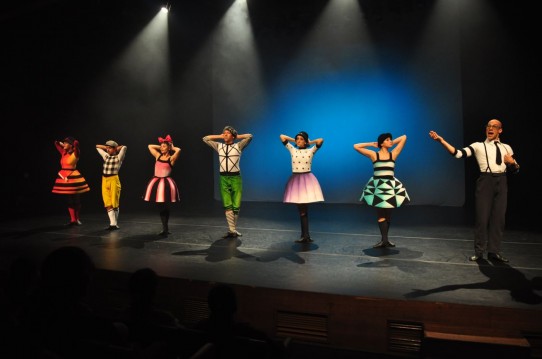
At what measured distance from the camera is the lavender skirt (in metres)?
4.93

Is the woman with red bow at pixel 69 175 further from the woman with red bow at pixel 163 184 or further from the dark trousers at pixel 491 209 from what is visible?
the dark trousers at pixel 491 209

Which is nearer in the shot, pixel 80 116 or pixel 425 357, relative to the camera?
pixel 425 357

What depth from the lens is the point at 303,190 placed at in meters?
4.97

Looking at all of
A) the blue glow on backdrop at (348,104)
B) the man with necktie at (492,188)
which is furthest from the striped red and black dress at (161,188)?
the man with necktie at (492,188)

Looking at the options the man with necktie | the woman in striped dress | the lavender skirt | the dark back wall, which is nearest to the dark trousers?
the man with necktie

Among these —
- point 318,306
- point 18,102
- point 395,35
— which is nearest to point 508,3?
point 395,35

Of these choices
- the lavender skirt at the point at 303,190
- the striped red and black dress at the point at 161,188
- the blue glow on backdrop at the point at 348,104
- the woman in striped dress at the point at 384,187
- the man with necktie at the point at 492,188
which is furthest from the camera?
the blue glow on backdrop at the point at 348,104

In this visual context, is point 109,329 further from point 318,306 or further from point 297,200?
point 297,200

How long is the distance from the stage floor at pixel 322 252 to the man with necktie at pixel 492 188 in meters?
0.25

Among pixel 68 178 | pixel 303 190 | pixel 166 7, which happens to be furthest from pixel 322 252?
pixel 166 7

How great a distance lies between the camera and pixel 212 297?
1.69 metres

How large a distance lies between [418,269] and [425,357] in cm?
142

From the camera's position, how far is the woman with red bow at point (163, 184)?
18.4 feet

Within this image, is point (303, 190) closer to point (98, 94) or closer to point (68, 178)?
point (68, 178)
